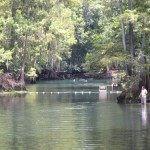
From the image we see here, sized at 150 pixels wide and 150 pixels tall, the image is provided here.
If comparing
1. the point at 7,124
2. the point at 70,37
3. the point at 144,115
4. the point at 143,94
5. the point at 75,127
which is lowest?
the point at 75,127

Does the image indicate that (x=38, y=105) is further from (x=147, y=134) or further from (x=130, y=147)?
(x=130, y=147)

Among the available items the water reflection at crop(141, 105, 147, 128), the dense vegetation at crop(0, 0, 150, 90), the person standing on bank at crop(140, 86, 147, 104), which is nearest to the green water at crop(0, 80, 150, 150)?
the water reflection at crop(141, 105, 147, 128)

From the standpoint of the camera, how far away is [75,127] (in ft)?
76.8

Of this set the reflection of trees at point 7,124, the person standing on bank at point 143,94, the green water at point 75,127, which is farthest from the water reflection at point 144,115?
the reflection of trees at point 7,124

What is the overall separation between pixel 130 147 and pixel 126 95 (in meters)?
19.8

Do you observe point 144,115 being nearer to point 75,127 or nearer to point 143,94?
point 75,127

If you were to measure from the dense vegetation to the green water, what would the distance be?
13.5ft

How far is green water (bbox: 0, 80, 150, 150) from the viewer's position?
18.3 meters

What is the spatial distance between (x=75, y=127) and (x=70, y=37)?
5936 centimetres

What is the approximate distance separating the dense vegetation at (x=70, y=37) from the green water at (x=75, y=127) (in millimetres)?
4100

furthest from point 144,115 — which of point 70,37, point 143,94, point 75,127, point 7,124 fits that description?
point 70,37

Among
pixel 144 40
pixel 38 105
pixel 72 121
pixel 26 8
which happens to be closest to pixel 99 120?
pixel 72 121

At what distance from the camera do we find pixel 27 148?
1755cm

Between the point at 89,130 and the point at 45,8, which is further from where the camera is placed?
the point at 45,8
